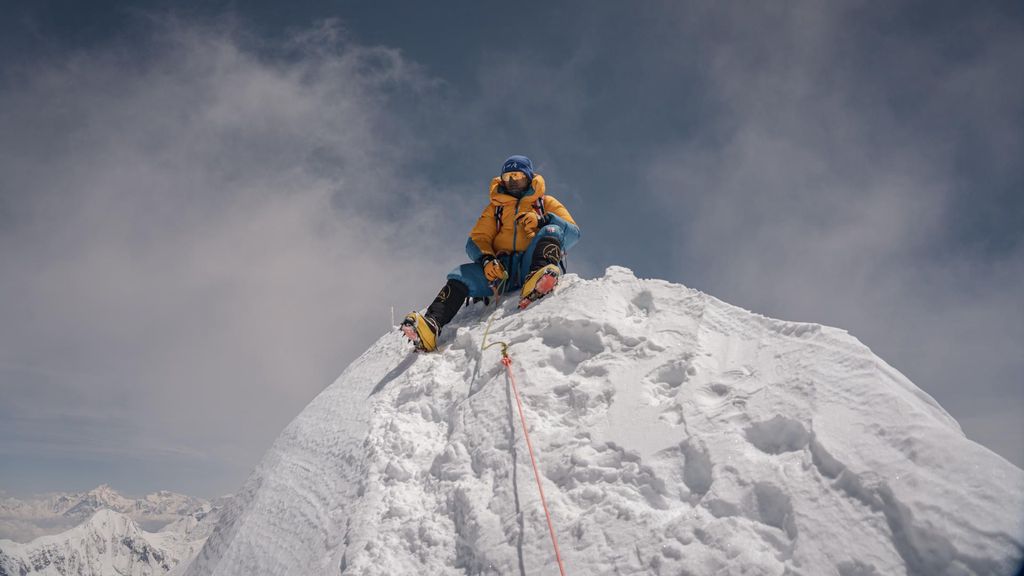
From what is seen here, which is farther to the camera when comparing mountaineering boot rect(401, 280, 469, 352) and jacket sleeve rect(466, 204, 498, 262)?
jacket sleeve rect(466, 204, 498, 262)

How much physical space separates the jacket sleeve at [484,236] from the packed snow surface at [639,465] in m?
Answer: 1.63

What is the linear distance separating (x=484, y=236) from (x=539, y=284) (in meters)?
1.44

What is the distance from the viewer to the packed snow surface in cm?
244

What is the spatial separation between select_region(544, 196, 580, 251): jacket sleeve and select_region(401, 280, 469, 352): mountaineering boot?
146 centimetres

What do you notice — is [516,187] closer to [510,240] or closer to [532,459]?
[510,240]

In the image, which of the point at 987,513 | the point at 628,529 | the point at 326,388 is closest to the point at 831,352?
the point at 987,513

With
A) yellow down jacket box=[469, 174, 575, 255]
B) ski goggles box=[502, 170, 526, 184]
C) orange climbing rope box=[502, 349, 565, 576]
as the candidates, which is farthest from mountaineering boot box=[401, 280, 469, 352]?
ski goggles box=[502, 170, 526, 184]

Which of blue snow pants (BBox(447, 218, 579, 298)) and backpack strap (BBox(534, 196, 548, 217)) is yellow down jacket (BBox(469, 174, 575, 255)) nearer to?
backpack strap (BBox(534, 196, 548, 217))

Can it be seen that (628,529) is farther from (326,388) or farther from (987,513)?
(326,388)

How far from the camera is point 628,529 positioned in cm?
292

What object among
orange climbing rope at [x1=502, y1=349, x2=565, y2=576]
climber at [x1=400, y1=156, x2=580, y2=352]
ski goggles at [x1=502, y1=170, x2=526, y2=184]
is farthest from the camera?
ski goggles at [x1=502, y1=170, x2=526, y2=184]

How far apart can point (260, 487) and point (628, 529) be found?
380cm

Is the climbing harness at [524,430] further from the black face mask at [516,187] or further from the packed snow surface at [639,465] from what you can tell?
the black face mask at [516,187]

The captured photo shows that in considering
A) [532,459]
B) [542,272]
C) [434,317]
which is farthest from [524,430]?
[434,317]
